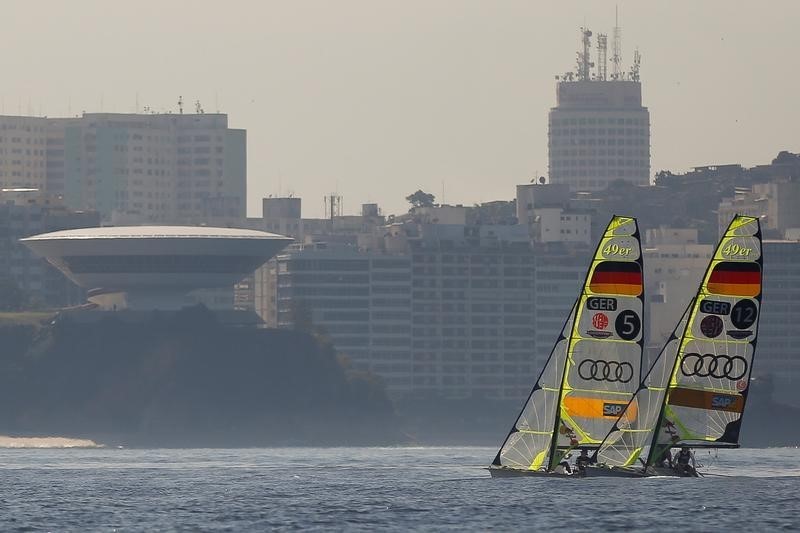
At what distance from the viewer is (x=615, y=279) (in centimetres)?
11288

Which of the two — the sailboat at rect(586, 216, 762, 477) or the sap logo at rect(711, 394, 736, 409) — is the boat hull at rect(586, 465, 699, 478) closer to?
the sailboat at rect(586, 216, 762, 477)

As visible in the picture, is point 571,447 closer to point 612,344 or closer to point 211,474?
point 612,344

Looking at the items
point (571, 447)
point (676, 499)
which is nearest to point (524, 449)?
point (571, 447)

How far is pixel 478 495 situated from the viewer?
11369cm

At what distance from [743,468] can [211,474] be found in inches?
1111

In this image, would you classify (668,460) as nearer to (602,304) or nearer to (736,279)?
(602,304)

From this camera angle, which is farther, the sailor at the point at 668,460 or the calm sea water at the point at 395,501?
the sailor at the point at 668,460

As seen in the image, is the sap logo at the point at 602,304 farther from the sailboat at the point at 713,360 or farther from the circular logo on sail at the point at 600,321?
the sailboat at the point at 713,360

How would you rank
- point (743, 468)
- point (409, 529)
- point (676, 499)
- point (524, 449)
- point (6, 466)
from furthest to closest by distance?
point (6, 466) < point (743, 468) < point (524, 449) < point (676, 499) < point (409, 529)

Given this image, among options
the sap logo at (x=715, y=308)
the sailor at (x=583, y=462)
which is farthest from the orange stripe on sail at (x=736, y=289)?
the sailor at (x=583, y=462)

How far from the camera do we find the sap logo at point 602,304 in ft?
370

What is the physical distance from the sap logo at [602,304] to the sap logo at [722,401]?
5748 millimetres

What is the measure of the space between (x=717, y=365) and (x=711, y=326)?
1.64 m

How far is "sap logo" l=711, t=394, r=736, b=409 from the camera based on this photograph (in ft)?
363
